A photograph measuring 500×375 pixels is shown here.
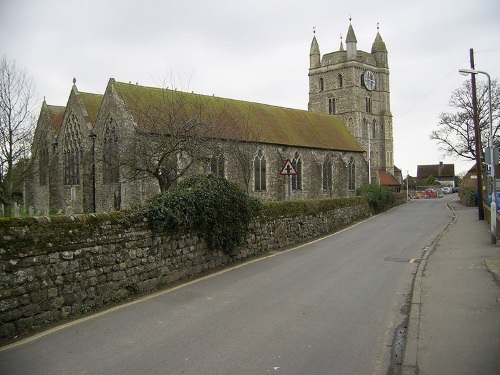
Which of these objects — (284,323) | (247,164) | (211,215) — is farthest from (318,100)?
(284,323)

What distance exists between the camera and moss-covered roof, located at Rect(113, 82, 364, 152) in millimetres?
30094

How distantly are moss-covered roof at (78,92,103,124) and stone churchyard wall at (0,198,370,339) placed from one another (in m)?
26.3

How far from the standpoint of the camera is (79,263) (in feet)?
25.7

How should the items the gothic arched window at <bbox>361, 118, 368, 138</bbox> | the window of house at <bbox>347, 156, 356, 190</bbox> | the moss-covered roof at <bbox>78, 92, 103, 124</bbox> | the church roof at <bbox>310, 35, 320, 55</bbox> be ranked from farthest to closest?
the church roof at <bbox>310, 35, 320, 55</bbox>
the gothic arched window at <bbox>361, 118, 368, 138</bbox>
the window of house at <bbox>347, 156, 356, 190</bbox>
the moss-covered roof at <bbox>78, 92, 103, 124</bbox>

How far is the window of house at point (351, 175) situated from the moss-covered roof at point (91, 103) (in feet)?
81.9

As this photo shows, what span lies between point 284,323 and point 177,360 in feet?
6.81

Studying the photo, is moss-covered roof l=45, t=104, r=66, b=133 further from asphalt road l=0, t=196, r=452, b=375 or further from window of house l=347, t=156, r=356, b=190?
asphalt road l=0, t=196, r=452, b=375

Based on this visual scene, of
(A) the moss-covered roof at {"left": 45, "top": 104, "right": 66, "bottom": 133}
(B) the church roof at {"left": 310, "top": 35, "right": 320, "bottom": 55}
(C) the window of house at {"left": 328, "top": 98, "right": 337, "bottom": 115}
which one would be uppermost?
(B) the church roof at {"left": 310, "top": 35, "right": 320, "bottom": 55}

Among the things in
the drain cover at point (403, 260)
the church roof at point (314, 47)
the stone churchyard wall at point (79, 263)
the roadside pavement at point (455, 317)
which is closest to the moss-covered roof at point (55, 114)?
the stone churchyard wall at point (79, 263)

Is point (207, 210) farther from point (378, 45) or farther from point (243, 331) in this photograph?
point (378, 45)

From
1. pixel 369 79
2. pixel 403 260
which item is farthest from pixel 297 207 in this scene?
pixel 369 79

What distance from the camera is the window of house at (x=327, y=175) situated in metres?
43.5

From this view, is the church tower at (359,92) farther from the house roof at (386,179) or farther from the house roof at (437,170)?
the house roof at (437,170)

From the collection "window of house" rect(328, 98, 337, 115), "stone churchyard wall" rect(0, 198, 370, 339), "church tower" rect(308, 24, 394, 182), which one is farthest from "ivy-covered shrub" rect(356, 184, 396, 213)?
"window of house" rect(328, 98, 337, 115)
